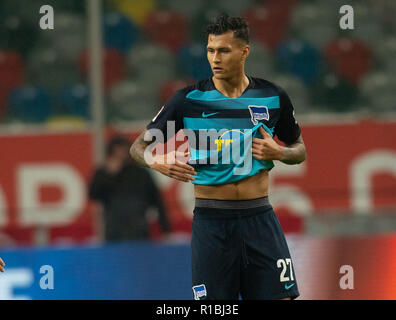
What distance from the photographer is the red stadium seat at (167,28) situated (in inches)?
416

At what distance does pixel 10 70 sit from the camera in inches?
407

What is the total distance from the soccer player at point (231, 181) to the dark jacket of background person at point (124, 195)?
3616mm

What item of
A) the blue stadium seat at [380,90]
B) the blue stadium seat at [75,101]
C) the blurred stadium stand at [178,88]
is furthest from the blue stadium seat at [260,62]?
the blue stadium seat at [75,101]

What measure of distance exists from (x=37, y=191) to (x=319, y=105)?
3.27 m

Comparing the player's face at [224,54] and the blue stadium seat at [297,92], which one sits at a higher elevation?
the player's face at [224,54]

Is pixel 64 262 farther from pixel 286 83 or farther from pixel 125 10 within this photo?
pixel 125 10

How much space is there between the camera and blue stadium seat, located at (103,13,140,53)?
10.6 meters

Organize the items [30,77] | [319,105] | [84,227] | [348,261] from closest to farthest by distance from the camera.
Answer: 1. [348,261]
2. [84,227]
3. [319,105]
4. [30,77]

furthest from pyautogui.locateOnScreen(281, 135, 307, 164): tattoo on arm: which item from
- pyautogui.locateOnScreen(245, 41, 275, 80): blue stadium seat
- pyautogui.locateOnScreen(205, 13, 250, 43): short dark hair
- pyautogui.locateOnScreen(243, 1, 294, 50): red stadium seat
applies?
pyautogui.locateOnScreen(243, 1, 294, 50): red stadium seat

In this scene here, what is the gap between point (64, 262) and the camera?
7.41 metres

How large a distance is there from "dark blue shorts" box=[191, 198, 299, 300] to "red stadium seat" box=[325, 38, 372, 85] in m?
5.54

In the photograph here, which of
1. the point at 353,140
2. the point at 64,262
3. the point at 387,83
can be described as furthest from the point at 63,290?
the point at 387,83

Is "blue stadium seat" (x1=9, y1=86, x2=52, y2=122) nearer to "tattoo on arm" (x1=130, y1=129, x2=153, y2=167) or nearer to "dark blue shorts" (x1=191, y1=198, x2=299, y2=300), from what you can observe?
"tattoo on arm" (x1=130, y1=129, x2=153, y2=167)

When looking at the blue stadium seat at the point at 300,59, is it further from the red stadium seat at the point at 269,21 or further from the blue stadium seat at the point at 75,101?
the blue stadium seat at the point at 75,101
